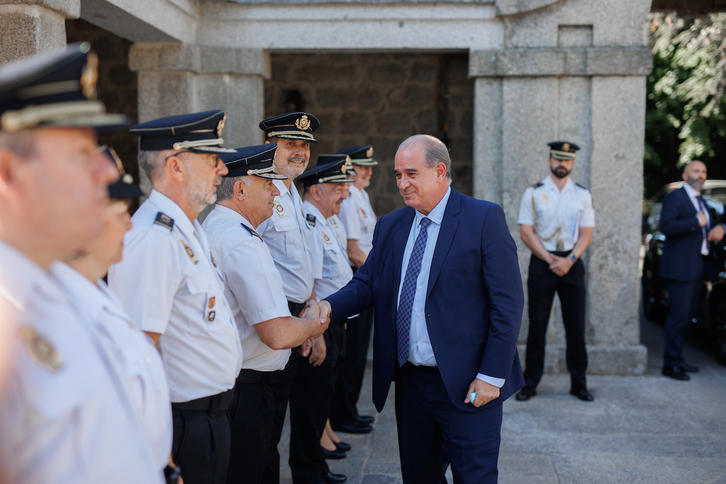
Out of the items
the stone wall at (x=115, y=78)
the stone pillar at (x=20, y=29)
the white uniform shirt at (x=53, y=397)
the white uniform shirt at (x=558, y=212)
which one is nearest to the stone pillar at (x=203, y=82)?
the stone pillar at (x=20, y=29)

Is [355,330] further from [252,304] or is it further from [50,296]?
[50,296]

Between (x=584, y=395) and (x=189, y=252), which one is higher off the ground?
(x=189, y=252)

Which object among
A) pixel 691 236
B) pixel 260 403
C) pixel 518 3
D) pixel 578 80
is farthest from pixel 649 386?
pixel 260 403

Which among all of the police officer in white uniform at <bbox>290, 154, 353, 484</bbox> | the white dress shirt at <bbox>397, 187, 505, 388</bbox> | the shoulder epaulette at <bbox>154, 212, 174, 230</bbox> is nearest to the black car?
the police officer in white uniform at <bbox>290, 154, 353, 484</bbox>

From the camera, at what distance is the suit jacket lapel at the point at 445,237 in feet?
8.66

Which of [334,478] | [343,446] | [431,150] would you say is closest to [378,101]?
[343,446]

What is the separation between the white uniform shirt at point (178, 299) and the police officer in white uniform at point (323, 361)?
1.56 metres

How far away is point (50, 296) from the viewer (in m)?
1.05

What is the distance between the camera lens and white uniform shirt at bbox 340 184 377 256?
17.1 ft

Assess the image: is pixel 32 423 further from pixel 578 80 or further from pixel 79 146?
pixel 578 80

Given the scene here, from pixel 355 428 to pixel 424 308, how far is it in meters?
2.30

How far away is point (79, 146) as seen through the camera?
1.10m

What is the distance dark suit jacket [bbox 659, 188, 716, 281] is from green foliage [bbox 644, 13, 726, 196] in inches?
182

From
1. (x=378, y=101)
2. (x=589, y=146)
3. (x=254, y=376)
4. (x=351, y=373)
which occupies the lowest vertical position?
(x=351, y=373)
